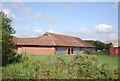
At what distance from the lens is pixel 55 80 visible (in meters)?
5.49

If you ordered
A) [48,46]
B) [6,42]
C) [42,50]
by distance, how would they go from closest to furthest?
[6,42]
[48,46]
[42,50]

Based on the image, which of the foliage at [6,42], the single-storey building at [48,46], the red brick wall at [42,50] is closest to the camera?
the foliage at [6,42]

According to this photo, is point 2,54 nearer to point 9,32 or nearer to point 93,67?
point 9,32

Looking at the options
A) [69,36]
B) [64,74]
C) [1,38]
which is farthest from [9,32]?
[69,36]

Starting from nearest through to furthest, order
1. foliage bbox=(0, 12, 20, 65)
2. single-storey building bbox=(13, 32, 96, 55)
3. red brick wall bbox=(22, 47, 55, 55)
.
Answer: foliage bbox=(0, 12, 20, 65)
red brick wall bbox=(22, 47, 55, 55)
single-storey building bbox=(13, 32, 96, 55)

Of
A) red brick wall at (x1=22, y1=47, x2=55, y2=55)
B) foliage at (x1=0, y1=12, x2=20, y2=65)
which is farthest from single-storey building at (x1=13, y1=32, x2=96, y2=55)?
foliage at (x1=0, y1=12, x2=20, y2=65)

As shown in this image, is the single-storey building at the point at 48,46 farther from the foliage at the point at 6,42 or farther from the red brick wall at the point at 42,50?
the foliage at the point at 6,42

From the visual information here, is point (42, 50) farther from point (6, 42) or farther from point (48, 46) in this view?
point (6, 42)

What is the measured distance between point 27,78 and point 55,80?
1.18m

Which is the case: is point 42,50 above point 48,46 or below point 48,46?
below

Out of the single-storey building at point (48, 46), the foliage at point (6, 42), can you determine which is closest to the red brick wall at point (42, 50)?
the single-storey building at point (48, 46)

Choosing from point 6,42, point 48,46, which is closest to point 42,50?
point 48,46

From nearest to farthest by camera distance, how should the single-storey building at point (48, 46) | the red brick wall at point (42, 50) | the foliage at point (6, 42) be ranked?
the foliage at point (6, 42), the red brick wall at point (42, 50), the single-storey building at point (48, 46)

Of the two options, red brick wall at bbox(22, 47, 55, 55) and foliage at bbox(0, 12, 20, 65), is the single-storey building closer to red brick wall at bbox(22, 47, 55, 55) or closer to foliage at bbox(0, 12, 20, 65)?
red brick wall at bbox(22, 47, 55, 55)
